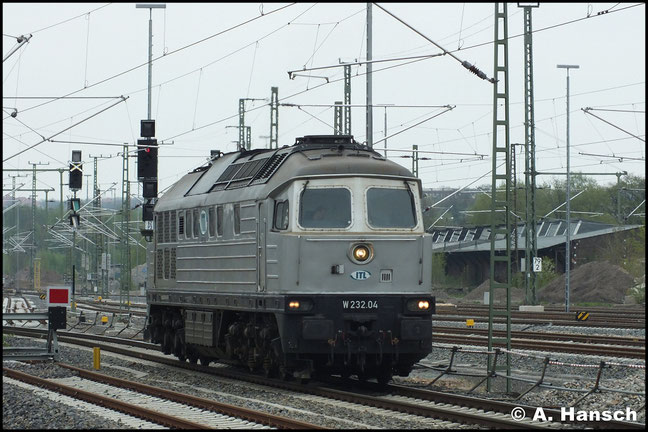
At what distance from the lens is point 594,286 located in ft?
217

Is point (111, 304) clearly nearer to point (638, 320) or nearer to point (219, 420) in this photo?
point (638, 320)

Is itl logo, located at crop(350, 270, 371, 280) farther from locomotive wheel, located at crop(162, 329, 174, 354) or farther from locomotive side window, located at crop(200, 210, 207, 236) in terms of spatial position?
locomotive wheel, located at crop(162, 329, 174, 354)

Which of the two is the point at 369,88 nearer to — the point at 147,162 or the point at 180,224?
the point at 147,162

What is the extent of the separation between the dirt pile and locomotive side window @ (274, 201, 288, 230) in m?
48.6

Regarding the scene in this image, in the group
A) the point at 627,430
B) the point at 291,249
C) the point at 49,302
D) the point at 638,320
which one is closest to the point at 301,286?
the point at 291,249

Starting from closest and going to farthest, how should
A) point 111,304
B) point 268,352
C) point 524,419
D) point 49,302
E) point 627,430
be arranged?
point 627,430 → point 524,419 → point 268,352 → point 49,302 → point 111,304

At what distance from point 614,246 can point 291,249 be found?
60.5 m

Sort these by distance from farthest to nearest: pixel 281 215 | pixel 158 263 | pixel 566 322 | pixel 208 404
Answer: pixel 566 322 → pixel 158 263 → pixel 281 215 → pixel 208 404

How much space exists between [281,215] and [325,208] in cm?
82

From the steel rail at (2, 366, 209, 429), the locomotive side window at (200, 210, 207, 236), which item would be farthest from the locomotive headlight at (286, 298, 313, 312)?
the locomotive side window at (200, 210, 207, 236)

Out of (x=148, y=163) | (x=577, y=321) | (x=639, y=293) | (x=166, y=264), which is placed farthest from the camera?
(x=639, y=293)

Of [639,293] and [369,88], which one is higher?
[369,88]

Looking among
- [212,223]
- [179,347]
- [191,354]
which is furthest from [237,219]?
[179,347]

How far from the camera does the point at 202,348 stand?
23328 mm
